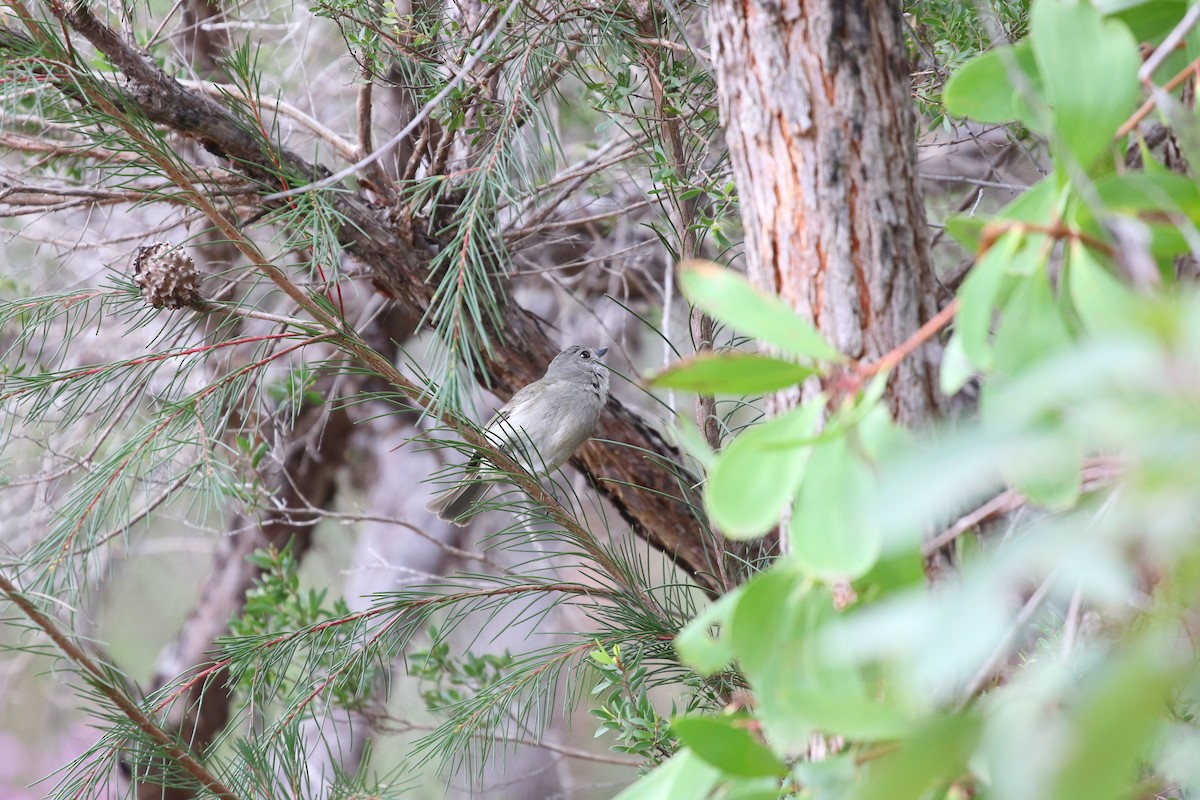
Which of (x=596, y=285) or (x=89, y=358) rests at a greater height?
(x=89, y=358)

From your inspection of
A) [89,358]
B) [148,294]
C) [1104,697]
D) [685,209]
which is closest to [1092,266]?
[1104,697]

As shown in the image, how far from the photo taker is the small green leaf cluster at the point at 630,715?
1609mm

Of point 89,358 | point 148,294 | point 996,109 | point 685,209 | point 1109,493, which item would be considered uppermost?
point 89,358

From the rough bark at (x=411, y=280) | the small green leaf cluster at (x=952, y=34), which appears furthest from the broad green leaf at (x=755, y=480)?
the small green leaf cluster at (x=952, y=34)

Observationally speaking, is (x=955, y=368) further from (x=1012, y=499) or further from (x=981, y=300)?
(x=1012, y=499)

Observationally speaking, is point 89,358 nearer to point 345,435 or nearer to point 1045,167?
point 345,435

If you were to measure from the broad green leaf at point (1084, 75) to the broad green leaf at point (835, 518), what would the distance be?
24cm

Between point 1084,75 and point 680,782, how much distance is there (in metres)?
0.58

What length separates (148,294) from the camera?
1.53m

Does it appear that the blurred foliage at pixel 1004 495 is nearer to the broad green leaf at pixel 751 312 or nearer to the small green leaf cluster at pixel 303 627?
the broad green leaf at pixel 751 312

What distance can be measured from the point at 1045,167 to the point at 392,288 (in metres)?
1.38

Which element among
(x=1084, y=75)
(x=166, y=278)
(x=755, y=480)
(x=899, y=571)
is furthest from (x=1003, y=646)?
(x=166, y=278)

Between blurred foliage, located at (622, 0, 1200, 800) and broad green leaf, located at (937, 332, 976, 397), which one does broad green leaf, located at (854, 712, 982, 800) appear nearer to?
blurred foliage, located at (622, 0, 1200, 800)

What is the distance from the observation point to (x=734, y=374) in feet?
2.20
